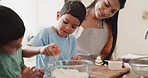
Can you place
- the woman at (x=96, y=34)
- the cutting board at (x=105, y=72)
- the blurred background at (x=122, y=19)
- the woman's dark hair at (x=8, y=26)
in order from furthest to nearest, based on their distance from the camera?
the blurred background at (x=122, y=19) → the woman at (x=96, y=34) → the cutting board at (x=105, y=72) → the woman's dark hair at (x=8, y=26)

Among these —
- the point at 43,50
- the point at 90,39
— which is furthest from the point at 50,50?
the point at 90,39

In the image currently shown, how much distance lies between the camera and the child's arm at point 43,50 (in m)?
0.96

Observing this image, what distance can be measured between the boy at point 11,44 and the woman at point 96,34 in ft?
1.89

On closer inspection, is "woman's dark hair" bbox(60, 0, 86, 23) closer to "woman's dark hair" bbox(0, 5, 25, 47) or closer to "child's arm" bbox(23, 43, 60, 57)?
"child's arm" bbox(23, 43, 60, 57)

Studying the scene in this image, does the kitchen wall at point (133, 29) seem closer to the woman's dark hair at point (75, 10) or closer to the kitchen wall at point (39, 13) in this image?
the kitchen wall at point (39, 13)

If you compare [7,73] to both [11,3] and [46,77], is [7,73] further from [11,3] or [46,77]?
[11,3]

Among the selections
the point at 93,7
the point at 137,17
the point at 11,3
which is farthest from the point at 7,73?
the point at 137,17

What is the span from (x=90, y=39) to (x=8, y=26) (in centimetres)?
82

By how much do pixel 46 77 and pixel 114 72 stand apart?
0.33m

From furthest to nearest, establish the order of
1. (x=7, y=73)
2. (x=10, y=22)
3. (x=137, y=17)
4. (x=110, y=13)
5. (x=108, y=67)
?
(x=137, y=17) < (x=110, y=13) < (x=108, y=67) < (x=7, y=73) < (x=10, y=22)

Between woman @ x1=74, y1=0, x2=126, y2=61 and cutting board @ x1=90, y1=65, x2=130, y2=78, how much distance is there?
31 centimetres

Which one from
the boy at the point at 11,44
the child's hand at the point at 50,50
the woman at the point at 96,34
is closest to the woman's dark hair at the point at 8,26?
the boy at the point at 11,44

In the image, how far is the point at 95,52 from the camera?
1.53m

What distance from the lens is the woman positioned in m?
1.50
